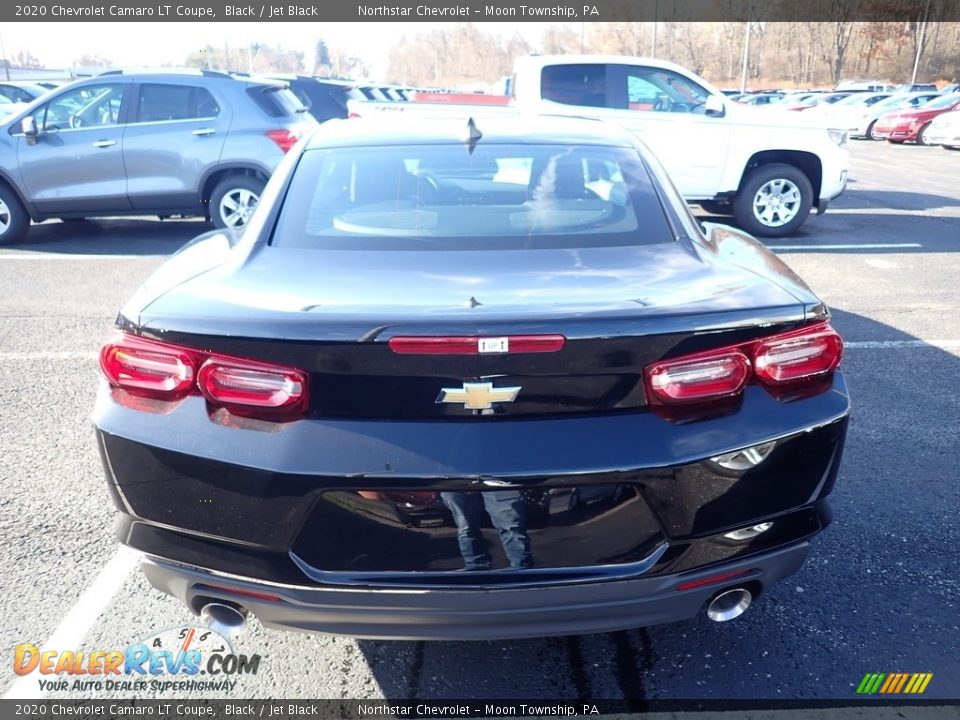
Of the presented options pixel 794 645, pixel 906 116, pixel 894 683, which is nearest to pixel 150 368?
pixel 794 645

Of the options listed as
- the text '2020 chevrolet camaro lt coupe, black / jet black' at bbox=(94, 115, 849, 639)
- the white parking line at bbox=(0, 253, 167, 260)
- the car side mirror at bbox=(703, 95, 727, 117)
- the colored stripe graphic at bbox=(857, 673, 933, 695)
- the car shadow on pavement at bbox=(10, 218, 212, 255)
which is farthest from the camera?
the car side mirror at bbox=(703, 95, 727, 117)

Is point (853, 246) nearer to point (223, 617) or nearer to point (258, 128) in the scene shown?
point (258, 128)

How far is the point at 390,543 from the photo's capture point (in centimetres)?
188

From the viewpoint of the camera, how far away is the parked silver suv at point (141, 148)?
8562 mm

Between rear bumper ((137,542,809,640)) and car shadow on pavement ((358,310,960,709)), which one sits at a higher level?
rear bumper ((137,542,809,640))

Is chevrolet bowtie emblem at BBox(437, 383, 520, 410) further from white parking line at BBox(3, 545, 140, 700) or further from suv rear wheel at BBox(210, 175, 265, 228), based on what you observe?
suv rear wheel at BBox(210, 175, 265, 228)

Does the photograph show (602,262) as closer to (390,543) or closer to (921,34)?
(390,543)

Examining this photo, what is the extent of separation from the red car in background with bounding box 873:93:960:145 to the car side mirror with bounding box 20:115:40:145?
2362 cm

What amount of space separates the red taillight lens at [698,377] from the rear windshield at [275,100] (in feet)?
25.8

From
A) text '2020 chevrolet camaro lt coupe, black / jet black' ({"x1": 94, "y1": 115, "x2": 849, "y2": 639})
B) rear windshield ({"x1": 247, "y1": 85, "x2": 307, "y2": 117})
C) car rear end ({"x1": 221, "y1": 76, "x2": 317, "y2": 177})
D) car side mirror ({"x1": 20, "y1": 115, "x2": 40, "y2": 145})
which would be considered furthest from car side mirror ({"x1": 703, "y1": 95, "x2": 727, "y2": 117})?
text '2020 chevrolet camaro lt coupe, black / jet black' ({"x1": 94, "y1": 115, "x2": 849, "y2": 639})

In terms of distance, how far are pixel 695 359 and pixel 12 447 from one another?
3455 mm

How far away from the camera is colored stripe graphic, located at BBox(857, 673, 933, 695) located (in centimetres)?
233

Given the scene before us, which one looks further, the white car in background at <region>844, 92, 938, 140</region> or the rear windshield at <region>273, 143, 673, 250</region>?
the white car in background at <region>844, 92, 938, 140</region>

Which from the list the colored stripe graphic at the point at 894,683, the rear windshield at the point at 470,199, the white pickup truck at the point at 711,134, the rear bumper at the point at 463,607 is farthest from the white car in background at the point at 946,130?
the rear bumper at the point at 463,607
